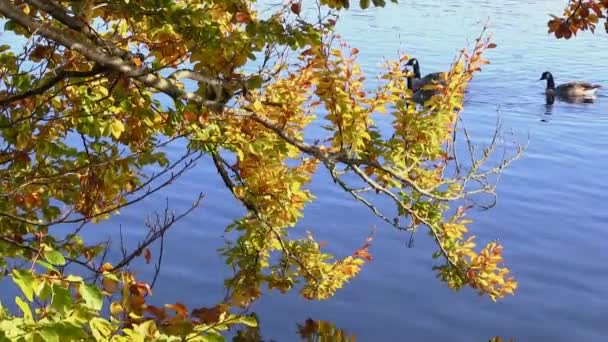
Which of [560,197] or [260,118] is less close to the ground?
[260,118]

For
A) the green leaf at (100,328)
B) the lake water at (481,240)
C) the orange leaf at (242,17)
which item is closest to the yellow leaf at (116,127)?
the orange leaf at (242,17)

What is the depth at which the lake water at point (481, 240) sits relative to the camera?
12344 mm

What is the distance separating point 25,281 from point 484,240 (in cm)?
1296

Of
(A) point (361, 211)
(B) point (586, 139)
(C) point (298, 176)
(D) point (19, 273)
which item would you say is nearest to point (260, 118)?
(C) point (298, 176)

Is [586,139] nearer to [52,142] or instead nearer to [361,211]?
[361,211]

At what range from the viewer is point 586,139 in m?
23.4

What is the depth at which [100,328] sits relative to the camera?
3480 millimetres

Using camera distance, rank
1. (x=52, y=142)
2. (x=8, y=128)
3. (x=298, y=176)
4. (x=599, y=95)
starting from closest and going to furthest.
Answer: (x=8, y=128)
(x=52, y=142)
(x=298, y=176)
(x=599, y=95)

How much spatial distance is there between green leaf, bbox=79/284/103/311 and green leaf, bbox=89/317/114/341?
0.55 feet

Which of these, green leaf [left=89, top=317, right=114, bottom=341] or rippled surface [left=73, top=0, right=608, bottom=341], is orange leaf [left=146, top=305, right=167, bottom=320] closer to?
green leaf [left=89, top=317, right=114, bottom=341]

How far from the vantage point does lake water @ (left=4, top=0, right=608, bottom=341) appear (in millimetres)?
12344

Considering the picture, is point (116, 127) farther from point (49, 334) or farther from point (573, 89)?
point (573, 89)

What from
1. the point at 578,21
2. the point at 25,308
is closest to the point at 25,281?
the point at 25,308

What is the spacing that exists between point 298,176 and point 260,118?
178 cm
